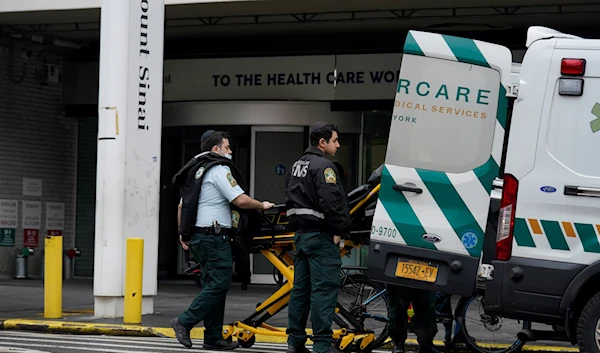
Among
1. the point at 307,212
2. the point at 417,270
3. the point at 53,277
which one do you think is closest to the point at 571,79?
the point at 417,270

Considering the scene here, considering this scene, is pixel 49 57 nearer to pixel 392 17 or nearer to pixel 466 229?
pixel 392 17

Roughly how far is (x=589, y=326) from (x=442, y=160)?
1567 millimetres

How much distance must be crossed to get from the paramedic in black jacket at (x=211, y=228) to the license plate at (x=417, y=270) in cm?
162

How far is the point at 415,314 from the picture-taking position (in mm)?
8703

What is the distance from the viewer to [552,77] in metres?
7.57

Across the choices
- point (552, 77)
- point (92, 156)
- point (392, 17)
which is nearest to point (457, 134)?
point (552, 77)

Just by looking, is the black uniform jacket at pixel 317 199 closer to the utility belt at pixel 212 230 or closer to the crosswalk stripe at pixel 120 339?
the utility belt at pixel 212 230

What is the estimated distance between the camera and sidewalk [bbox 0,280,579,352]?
36.0ft

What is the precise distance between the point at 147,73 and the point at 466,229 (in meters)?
5.49

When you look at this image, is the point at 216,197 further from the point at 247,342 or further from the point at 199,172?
the point at 247,342

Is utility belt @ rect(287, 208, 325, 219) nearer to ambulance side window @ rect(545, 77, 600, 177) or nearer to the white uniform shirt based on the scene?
the white uniform shirt

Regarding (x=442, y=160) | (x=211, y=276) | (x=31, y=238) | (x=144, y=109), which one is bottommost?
(x=31, y=238)

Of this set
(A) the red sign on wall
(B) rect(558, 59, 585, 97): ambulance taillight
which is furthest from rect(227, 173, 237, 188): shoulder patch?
(A) the red sign on wall

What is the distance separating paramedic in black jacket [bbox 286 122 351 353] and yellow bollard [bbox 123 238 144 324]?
3.38 m
